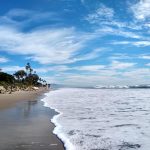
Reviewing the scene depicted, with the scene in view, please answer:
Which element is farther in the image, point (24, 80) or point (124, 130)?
point (24, 80)

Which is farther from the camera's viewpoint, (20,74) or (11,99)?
(20,74)

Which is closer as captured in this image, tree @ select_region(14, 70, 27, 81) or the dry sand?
the dry sand

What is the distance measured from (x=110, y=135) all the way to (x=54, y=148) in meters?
2.99

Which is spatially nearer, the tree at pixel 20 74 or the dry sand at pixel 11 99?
the dry sand at pixel 11 99

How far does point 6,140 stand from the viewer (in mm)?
10039

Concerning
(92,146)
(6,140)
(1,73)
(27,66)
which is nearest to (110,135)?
(92,146)

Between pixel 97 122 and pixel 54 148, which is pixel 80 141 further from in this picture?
pixel 97 122

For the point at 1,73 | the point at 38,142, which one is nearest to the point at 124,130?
the point at 38,142

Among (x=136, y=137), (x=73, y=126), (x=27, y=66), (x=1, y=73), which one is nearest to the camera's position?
(x=136, y=137)

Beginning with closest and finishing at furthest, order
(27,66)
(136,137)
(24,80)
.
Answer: (136,137) < (24,80) < (27,66)

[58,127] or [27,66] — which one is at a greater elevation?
[27,66]

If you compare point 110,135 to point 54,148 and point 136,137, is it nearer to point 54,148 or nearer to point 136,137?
point 136,137

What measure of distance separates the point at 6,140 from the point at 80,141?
246 centimetres

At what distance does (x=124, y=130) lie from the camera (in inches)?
493
